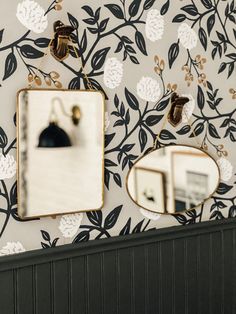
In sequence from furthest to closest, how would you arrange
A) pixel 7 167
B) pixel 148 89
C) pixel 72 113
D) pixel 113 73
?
pixel 148 89
pixel 113 73
pixel 72 113
pixel 7 167

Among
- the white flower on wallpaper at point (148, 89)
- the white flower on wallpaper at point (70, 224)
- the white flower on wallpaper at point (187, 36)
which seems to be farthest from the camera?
the white flower on wallpaper at point (187, 36)

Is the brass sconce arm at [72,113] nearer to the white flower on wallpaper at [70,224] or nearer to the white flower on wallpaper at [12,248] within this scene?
the white flower on wallpaper at [70,224]

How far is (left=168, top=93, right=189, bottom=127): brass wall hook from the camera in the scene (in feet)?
7.13

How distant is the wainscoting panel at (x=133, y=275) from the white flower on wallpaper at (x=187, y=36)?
917mm

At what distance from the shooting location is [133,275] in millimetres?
2119

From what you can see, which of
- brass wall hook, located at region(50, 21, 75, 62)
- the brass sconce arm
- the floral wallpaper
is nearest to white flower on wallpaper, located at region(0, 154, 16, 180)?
the floral wallpaper

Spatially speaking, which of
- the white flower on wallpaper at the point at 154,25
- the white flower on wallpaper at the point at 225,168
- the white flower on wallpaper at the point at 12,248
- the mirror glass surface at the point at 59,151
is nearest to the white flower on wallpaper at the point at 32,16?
the mirror glass surface at the point at 59,151

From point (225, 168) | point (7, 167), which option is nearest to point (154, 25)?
point (225, 168)

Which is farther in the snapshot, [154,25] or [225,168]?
[225,168]

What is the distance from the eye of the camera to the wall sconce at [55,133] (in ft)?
6.00

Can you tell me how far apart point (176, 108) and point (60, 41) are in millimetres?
666

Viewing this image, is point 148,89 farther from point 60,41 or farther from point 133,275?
point 133,275

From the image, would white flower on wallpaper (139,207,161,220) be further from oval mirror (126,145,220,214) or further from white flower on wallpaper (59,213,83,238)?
white flower on wallpaper (59,213,83,238)

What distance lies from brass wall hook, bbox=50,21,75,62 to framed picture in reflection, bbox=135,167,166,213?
0.62 meters
